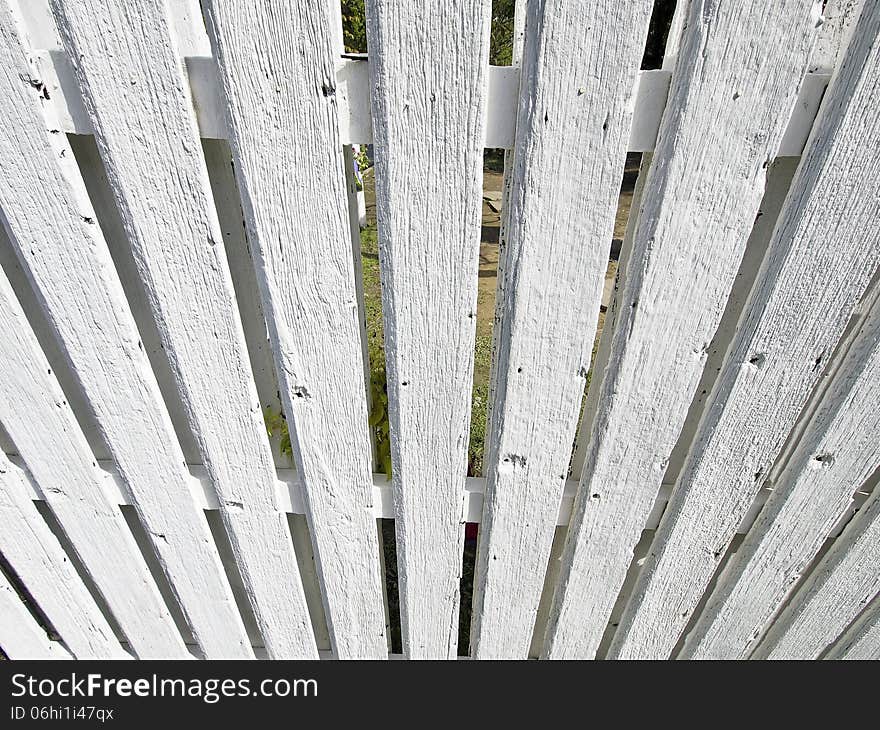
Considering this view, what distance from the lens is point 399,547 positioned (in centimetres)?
135

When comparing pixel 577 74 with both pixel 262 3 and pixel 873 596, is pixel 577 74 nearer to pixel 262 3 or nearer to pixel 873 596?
pixel 262 3

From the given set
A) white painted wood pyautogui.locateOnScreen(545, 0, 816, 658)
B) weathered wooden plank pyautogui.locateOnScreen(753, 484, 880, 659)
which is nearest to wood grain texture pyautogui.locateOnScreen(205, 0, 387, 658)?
white painted wood pyautogui.locateOnScreen(545, 0, 816, 658)

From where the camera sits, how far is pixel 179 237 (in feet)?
3.19

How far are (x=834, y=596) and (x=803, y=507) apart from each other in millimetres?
342

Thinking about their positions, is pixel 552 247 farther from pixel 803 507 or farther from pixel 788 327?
pixel 803 507

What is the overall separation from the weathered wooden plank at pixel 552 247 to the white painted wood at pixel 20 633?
4.62 ft

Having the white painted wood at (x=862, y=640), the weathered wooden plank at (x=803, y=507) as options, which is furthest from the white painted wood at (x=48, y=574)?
the white painted wood at (x=862, y=640)

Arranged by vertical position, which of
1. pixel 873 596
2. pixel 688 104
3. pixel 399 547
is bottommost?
pixel 873 596

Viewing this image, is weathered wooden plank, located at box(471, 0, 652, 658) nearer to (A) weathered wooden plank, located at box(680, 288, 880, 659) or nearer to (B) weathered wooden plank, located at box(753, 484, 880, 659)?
(A) weathered wooden plank, located at box(680, 288, 880, 659)

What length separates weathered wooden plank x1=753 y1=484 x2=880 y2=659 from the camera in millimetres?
1244

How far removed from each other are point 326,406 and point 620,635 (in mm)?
1084

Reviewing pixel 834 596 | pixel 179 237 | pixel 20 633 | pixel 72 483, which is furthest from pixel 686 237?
pixel 20 633

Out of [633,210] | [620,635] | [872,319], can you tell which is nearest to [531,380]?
[633,210]

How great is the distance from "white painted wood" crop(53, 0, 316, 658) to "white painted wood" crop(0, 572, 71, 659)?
78 cm
